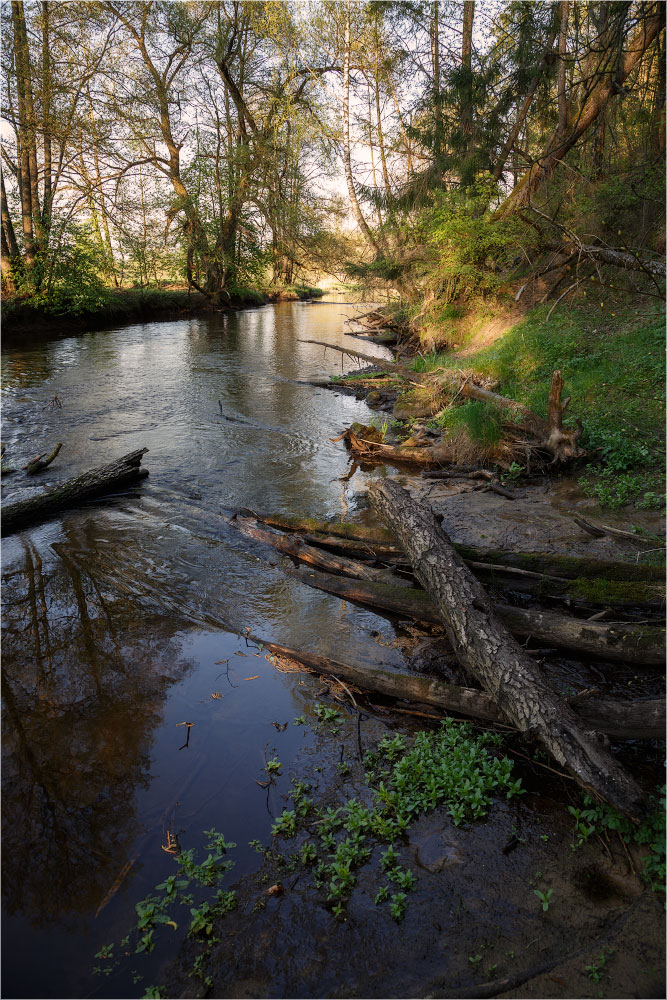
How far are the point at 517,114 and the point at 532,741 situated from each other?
39.9 feet

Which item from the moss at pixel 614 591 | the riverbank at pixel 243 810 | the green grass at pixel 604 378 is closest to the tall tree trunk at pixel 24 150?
the green grass at pixel 604 378

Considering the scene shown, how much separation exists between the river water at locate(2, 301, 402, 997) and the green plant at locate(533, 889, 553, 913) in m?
1.33

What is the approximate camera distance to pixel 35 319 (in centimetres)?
2142

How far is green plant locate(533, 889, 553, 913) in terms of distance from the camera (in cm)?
240

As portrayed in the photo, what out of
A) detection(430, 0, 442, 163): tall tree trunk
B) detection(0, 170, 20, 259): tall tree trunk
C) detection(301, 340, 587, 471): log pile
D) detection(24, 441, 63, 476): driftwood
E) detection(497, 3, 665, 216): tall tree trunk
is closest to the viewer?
detection(497, 3, 665, 216): tall tree trunk

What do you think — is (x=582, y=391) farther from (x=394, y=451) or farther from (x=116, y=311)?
(x=116, y=311)

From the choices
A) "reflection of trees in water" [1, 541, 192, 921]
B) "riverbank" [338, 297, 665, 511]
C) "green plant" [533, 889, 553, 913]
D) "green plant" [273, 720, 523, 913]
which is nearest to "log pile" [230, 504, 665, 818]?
"green plant" [273, 720, 523, 913]

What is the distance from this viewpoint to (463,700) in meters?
3.50


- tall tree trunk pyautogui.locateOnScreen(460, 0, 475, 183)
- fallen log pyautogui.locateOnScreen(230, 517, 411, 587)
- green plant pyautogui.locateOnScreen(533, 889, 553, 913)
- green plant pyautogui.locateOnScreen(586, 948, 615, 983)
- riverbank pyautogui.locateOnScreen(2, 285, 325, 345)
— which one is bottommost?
green plant pyautogui.locateOnScreen(533, 889, 553, 913)

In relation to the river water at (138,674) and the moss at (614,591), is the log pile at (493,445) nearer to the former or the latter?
the river water at (138,674)

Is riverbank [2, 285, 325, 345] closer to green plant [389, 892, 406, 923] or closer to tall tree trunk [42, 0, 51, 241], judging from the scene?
tall tree trunk [42, 0, 51, 241]

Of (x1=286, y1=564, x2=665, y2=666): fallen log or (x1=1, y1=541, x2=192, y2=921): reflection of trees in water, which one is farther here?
(x1=286, y1=564, x2=665, y2=666): fallen log

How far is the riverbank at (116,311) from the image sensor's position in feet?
67.2

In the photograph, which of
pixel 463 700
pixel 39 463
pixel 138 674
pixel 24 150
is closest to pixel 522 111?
pixel 39 463
